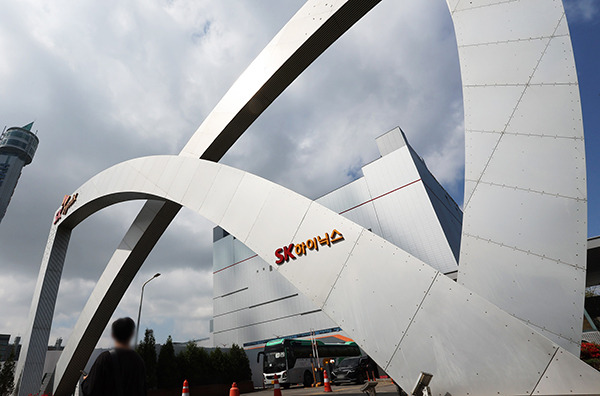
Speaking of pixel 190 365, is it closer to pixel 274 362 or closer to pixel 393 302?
pixel 274 362

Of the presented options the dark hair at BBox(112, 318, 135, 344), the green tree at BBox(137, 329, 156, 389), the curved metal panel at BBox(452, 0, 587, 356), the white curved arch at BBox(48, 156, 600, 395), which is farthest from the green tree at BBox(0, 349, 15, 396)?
the curved metal panel at BBox(452, 0, 587, 356)

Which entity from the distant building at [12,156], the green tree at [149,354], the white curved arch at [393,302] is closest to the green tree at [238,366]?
the green tree at [149,354]

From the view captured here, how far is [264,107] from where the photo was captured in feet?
32.8

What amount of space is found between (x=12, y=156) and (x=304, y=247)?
14821 centimetres

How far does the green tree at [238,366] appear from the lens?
2234cm

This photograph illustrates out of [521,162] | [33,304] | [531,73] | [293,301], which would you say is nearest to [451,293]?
[521,162]

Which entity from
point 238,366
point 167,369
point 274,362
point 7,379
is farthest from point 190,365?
point 7,379

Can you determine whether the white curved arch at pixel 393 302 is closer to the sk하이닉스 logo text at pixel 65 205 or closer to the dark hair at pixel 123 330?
the dark hair at pixel 123 330

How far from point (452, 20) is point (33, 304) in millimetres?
21384

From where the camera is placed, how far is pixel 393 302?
4.71 m

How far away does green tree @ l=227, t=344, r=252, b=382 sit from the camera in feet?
73.3

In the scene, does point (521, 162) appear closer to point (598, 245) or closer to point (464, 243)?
point (464, 243)

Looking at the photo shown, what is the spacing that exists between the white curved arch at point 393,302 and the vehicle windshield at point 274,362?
16707 mm

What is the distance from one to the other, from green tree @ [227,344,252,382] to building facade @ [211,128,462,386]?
8990 millimetres
